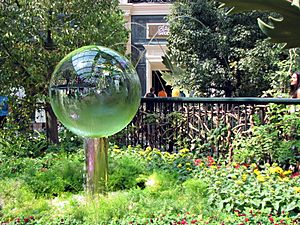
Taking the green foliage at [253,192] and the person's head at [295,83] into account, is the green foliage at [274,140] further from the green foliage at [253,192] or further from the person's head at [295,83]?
the green foliage at [253,192]

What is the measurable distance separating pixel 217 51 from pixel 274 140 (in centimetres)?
751

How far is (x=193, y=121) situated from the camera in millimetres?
6863

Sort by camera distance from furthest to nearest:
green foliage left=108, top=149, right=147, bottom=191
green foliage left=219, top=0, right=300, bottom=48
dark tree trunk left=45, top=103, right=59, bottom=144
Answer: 1. dark tree trunk left=45, top=103, right=59, bottom=144
2. green foliage left=108, top=149, right=147, bottom=191
3. green foliage left=219, top=0, right=300, bottom=48

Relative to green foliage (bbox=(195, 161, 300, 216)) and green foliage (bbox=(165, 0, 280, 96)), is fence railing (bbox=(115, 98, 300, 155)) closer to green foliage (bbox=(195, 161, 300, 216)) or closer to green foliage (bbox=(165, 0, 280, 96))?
green foliage (bbox=(195, 161, 300, 216))

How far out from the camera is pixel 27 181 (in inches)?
200

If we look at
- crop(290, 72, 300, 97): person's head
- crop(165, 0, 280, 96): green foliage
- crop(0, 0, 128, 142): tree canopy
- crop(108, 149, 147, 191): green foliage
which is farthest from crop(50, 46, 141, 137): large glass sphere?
crop(165, 0, 280, 96): green foliage

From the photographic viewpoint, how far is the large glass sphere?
13.4ft

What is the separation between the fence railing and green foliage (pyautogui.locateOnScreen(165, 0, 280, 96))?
566cm

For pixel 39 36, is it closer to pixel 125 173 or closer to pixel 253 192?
pixel 125 173

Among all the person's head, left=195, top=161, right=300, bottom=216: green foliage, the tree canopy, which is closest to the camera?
left=195, top=161, right=300, bottom=216: green foliage

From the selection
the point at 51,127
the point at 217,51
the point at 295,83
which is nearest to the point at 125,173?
the point at 295,83

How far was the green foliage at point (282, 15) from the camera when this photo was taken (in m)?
2.46

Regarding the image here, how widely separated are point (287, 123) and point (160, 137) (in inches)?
88.2

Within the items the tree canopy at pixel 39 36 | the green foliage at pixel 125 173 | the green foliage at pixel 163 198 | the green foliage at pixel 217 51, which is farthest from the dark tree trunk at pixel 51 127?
the green foliage at pixel 217 51
